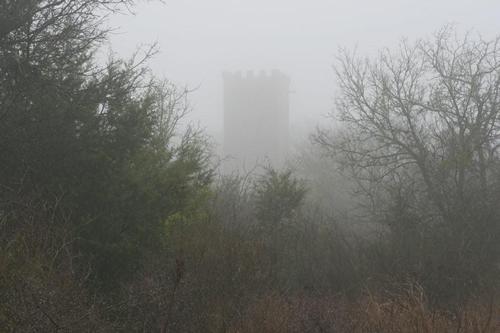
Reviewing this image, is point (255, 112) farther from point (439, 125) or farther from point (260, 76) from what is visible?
point (439, 125)

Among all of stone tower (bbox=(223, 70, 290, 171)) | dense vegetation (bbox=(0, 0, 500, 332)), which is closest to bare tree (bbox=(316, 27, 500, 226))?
dense vegetation (bbox=(0, 0, 500, 332))

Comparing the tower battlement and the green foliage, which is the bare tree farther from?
the tower battlement

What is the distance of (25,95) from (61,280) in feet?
12.6

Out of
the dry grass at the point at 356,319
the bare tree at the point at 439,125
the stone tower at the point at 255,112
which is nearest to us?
the dry grass at the point at 356,319

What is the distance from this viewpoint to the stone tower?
218 ft

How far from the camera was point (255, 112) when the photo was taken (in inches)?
2677

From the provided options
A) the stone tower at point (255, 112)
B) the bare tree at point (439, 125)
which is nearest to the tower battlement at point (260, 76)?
the stone tower at point (255, 112)

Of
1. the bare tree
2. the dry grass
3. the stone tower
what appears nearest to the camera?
the dry grass

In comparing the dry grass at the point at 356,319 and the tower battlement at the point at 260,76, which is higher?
the tower battlement at the point at 260,76

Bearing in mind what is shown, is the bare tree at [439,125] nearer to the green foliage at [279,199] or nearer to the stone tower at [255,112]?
the green foliage at [279,199]

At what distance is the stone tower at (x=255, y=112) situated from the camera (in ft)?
218

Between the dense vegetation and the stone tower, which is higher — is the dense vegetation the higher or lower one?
the lower one

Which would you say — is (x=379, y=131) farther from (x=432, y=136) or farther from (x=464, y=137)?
(x=464, y=137)

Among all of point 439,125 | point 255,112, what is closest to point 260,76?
point 255,112
